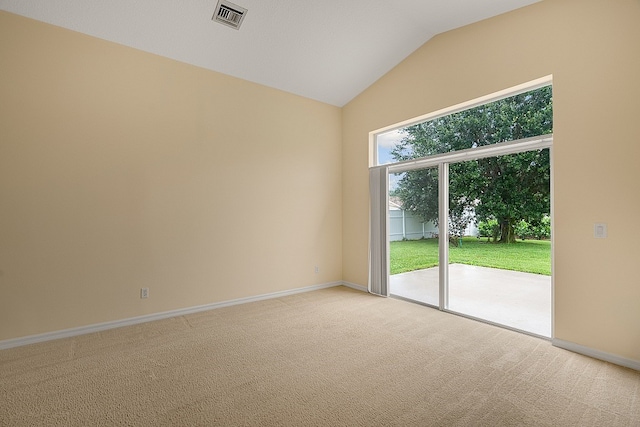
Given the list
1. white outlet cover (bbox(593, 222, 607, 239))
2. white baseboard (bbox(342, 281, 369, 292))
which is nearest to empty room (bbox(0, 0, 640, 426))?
white outlet cover (bbox(593, 222, 607, 239))

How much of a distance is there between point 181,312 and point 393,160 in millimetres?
3622

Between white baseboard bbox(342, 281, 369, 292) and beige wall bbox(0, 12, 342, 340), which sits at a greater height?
beige wall bbox(0, 12, 342, 340)

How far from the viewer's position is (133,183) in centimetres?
345

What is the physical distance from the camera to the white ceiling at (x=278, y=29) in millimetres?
3014

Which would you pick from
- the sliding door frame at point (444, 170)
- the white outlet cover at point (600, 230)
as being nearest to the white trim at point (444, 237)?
the sliding door frame at point (444, 170)

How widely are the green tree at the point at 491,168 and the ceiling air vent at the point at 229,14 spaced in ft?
8.63

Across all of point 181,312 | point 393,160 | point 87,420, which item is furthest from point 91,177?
point 393,160

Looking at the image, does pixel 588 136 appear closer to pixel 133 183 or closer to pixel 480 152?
pixel 480 152

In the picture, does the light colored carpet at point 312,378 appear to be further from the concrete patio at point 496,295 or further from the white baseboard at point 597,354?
the concrete patio at point 496,295

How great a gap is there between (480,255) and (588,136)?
1.63m

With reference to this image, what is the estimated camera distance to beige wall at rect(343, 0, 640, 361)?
246cm

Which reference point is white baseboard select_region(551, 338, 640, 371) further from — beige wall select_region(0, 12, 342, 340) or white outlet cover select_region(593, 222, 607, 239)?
beige wall select_region(0, 12, 342, 340)

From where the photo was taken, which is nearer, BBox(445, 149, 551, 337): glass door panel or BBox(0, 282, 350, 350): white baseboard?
BBox(0, 282, 350, 350): white baseboard

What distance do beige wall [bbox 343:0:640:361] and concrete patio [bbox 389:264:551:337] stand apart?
0.38 meters
